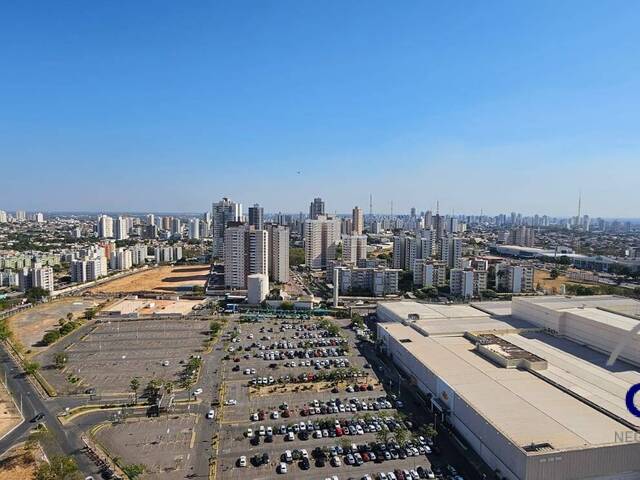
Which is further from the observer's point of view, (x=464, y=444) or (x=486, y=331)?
(x=486, y=331)

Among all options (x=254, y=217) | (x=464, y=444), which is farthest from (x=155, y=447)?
(x=254, y=217)

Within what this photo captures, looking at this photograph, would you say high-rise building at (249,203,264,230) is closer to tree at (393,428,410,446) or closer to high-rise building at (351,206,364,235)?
high-rise building at (351,206,364,235)

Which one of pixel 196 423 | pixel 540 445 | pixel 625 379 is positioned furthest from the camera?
pixel 625 379

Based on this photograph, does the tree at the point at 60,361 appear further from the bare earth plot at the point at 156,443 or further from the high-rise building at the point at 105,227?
the high-rise building at the point at 105,227

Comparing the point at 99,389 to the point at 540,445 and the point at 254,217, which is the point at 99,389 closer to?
the point at 540,445

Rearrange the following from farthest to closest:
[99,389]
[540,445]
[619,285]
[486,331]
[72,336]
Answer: [619,285] < [72,336] < [486,331] < [99,389] < [540,445]

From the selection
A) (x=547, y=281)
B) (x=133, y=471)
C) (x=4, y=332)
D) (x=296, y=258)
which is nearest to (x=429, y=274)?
(x=547, y=281)

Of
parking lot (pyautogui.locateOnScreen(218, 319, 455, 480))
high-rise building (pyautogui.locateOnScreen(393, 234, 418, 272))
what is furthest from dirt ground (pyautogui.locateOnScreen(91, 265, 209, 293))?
parking lot (pyautogui.locateOnScreen(218, 319, 455, 480))
